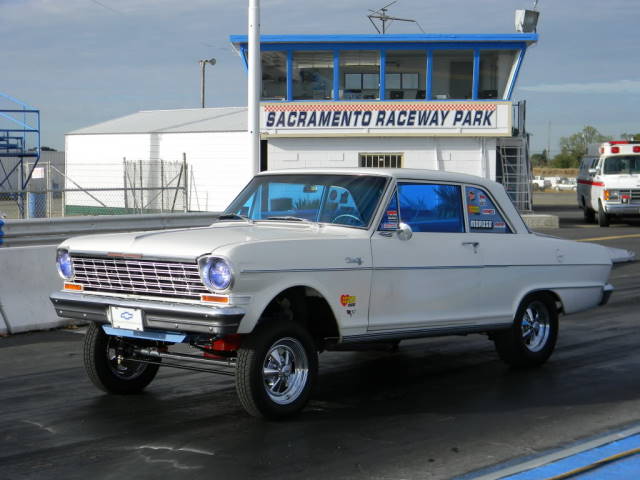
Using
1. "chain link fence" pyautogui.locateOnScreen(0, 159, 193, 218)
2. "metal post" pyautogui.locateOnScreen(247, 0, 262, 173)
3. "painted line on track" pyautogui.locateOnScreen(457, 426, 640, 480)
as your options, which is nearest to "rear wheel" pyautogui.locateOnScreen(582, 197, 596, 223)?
"chain link fence" pyautogui.locateOnScreen(0, 159, 193, 218)

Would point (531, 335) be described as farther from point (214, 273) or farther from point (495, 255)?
point (214, 273)

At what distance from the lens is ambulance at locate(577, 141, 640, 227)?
93.1 feet

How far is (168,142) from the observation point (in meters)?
37.0

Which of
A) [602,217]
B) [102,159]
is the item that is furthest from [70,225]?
[102,159]

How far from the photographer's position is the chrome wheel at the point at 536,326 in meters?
8.38

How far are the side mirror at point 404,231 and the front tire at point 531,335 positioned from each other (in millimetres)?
1641

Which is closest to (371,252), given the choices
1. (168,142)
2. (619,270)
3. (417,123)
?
(619,270)

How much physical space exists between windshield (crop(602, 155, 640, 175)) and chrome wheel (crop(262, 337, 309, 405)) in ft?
80.0

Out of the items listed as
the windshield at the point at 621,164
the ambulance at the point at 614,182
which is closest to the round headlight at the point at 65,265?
the ambulance at the point at 614,182

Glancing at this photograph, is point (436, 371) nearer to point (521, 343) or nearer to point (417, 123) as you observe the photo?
point (521, 343)

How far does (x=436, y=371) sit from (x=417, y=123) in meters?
24.0

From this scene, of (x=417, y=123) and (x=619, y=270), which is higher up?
(x=417, y=123)

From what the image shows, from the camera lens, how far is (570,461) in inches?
216

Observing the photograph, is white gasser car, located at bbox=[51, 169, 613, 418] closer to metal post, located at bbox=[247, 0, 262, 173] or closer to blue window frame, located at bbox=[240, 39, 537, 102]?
metal post, located at bbox=[247, 0, 262, 173]
